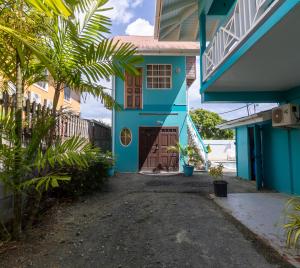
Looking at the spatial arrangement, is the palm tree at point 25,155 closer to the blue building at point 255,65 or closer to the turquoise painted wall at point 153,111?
the blue building at point 255,65

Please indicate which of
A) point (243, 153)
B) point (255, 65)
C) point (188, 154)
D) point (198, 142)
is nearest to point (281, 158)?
point (243, 153)

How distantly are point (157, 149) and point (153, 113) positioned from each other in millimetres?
1742

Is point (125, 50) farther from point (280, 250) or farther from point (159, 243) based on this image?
point (280, 250)

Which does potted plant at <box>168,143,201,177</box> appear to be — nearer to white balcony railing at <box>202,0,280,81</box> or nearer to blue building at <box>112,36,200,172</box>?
blue building at <box>112,36,200,172</box>

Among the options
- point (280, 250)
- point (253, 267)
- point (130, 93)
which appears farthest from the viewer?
point (130, 93)

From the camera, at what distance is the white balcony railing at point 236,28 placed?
3.16 m

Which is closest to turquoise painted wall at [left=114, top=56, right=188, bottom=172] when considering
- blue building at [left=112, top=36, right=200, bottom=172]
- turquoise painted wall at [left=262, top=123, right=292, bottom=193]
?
blue building at [left=112, top=36, right=200, bottom=172]

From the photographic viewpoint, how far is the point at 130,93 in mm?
10828

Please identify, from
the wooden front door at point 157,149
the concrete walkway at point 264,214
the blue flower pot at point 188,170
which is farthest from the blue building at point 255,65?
the wooden front door at point 157,149

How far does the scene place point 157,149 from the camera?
10.6 meters

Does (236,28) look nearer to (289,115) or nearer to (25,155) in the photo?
(289,115)

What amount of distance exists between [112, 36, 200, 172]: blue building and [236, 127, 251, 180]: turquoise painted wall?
242cm

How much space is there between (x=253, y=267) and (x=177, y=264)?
2.93ft

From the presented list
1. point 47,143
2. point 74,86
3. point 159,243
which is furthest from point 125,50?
point 159,243
